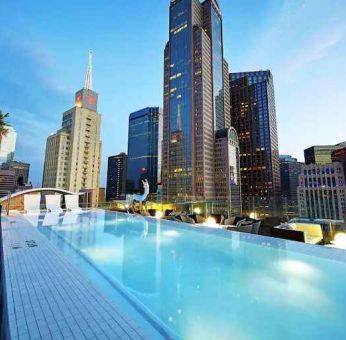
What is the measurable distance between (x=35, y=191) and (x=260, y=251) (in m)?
13.1

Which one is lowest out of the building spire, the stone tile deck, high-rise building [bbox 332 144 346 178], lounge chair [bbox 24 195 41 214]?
the stone tile deck

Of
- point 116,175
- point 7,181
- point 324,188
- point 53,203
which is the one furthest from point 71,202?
point 116,175

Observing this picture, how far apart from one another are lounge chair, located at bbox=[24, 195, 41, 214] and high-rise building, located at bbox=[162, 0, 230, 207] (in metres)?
62.0

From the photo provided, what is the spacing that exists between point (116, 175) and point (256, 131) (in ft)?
298

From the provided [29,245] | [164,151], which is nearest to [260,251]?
[29,245]

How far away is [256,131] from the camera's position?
9838 cm

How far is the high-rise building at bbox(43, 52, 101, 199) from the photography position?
66750mm

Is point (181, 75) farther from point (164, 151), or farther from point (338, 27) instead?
point (338, 27)

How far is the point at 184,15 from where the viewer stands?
260 ft

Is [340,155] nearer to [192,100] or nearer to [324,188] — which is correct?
[324,188]

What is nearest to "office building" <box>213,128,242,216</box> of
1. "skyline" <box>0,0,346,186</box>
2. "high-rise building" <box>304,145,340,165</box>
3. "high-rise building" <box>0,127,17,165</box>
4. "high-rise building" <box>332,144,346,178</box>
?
"skyline" <box>0,0,346,186</box>

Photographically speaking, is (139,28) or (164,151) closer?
(139,28)

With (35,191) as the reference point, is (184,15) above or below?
above

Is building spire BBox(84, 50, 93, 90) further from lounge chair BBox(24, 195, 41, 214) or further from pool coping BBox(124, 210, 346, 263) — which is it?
pool coping BBox(124, 210, 346, 263)
